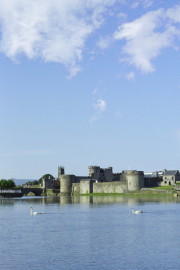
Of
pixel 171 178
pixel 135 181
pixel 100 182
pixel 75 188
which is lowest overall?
pixel 75 188

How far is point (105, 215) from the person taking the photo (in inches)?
2122

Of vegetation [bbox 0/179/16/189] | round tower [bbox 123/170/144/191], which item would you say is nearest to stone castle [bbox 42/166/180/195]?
round tower [bbox 123/170/144/191]

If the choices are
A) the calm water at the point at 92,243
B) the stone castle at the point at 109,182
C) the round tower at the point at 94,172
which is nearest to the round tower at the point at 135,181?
the stone castle at the point at 109,182

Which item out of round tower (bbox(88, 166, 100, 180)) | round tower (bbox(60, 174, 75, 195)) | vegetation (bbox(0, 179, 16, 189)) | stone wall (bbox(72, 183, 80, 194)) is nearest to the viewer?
stone wall (bbox(72, 183, 80, 194))

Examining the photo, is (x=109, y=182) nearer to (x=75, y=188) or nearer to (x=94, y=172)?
(x=75, y=188)

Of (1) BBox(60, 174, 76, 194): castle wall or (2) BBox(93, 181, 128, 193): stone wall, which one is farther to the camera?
(1) BBox(60, 174, 76, 194): castle wall

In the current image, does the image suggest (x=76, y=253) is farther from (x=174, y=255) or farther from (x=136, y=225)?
(x=136, y=225)

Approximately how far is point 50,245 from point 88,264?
24.2 feet

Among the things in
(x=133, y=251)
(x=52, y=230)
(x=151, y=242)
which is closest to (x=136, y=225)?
(x=52, y=230)

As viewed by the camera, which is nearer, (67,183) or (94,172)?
(67,183)

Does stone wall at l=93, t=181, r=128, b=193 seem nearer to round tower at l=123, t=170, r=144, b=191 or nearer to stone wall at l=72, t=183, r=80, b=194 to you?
round tower at l=123, t=170, r=144, b=191

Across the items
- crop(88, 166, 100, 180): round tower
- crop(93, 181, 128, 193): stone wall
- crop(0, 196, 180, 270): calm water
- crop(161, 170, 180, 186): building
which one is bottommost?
crop(0, 196, 180, 270): calm water

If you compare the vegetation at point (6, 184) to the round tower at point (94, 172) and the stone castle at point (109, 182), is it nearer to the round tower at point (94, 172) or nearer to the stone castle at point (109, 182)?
the stone castle at point (109, 182)

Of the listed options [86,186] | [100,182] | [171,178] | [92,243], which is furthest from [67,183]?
[92,243]
